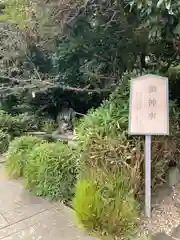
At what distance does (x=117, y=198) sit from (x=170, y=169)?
866mm

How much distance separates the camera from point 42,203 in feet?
10.8

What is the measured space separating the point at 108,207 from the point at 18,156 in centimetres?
197

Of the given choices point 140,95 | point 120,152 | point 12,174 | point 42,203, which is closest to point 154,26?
point 140,95

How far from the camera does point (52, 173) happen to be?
3.38 m

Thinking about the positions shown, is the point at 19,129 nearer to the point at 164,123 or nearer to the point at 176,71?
the point at 176,71

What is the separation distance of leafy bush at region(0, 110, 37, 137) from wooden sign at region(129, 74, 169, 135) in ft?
11.0

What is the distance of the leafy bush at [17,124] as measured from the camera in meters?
5.47

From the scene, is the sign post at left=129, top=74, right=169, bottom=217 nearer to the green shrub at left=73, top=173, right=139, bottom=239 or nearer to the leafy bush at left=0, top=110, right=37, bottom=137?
the green shrub at left=73, top=173, right=139, bottom=239

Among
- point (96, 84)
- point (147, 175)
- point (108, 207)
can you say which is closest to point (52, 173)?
point (108, 207)

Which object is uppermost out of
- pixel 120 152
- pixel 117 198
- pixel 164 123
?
pixel 164 123

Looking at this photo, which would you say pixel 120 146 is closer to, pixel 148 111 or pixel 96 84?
pixel 148 111

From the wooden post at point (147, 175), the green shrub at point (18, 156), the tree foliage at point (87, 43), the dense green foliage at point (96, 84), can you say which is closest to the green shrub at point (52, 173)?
the dense green foliage at point (96, 84)

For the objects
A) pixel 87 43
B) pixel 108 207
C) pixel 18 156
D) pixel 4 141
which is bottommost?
pixel 108 207

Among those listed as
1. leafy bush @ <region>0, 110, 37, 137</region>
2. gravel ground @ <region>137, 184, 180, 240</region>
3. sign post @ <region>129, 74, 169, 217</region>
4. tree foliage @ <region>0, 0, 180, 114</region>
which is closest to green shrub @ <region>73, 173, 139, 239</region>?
gravel ground @ <region>137, 184, 180, 240</region>
